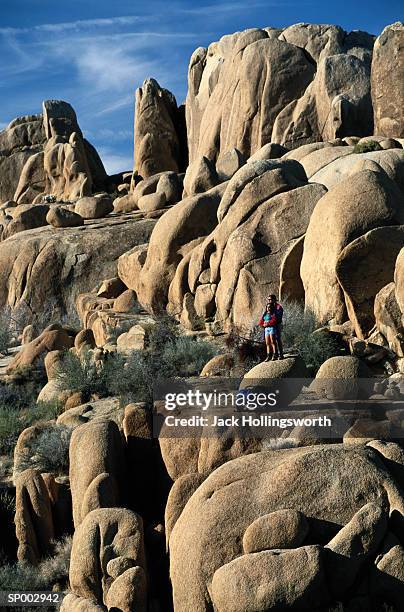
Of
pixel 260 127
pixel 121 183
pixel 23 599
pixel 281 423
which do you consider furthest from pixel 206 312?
pixel 121 183

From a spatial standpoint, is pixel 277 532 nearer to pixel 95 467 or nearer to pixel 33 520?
pixel 95 467

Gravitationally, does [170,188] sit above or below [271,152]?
above

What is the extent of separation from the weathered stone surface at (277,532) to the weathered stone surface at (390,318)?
17.8 ft

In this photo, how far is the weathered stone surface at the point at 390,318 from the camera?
45.9 ft

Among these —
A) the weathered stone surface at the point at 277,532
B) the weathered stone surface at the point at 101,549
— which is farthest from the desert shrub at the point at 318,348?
the weathered stone surface at the point at 277,532

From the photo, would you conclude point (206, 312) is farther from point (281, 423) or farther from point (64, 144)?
point (64, 144)

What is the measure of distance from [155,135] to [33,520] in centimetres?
3002

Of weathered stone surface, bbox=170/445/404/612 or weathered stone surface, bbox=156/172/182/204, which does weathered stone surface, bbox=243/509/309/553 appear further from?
weathered stone surface, bbox=156/172/182/204

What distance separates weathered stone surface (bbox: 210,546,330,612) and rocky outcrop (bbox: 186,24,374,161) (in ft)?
73.3

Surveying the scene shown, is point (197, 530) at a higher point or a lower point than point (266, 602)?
higher

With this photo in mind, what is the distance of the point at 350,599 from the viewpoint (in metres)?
8.80

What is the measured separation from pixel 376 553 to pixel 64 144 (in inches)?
1418

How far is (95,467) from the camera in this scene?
1191 centimetres

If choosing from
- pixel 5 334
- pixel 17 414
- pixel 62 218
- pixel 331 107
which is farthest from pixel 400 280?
pixel 62 218
